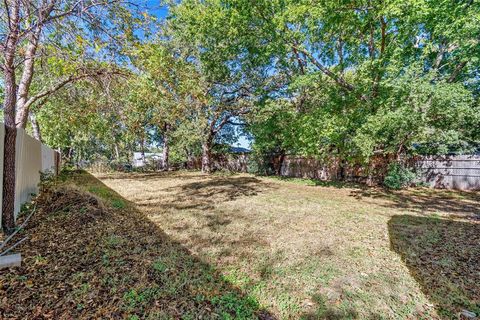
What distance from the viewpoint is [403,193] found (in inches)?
326

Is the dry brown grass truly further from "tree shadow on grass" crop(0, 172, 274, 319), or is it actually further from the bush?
the bush

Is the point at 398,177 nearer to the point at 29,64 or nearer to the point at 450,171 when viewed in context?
the point at 450,171

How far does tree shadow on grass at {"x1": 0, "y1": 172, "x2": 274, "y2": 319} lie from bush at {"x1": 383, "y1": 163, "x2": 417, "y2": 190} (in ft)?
29.8

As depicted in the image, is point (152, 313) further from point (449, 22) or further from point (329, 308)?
point (449, 22)

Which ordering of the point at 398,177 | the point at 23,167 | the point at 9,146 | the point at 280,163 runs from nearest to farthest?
the point at 9,146 < the point at 23,167 < the point at 398,177 < the point at 280,163

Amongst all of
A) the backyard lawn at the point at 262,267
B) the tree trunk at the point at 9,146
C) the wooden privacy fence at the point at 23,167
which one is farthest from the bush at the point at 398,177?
the wooden privacy fence at the point at 23,167

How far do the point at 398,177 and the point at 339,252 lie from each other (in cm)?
761

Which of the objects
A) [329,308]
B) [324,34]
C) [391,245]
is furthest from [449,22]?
[329,308]

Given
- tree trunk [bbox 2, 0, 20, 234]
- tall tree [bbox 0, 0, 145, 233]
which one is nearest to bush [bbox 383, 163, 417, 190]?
tall tree [bbox 0, 0, 145, 233]

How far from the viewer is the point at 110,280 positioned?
2486 millimetres

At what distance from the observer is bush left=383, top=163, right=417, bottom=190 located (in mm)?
9070

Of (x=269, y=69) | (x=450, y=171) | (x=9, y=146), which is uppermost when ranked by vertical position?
(x=269, y=69)

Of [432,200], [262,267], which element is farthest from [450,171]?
[262,267]

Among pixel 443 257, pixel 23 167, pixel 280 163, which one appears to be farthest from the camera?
pixel 280 163
